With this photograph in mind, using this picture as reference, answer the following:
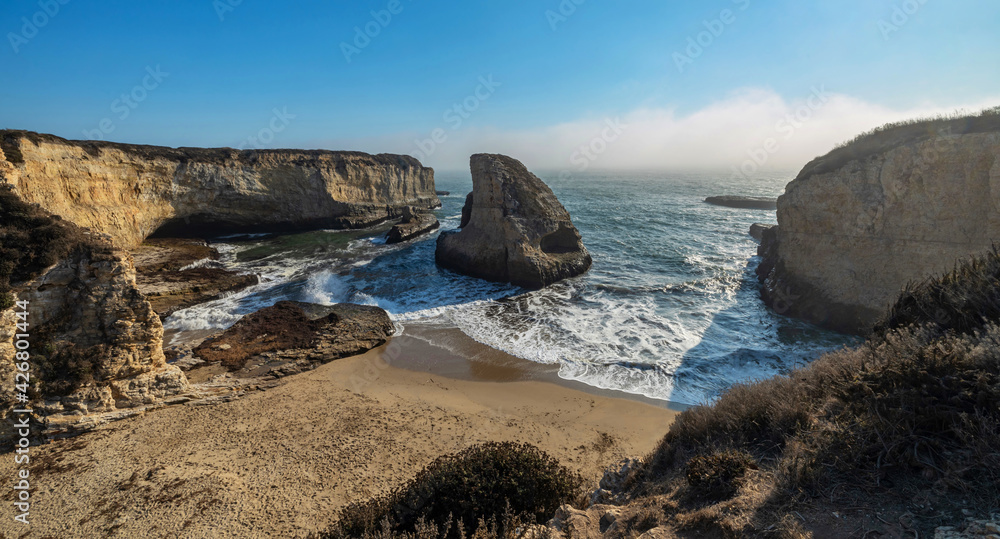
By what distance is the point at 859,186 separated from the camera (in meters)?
13.0

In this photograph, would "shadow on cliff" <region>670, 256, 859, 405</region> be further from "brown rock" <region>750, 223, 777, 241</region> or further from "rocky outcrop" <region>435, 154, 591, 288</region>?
"brown rock" <region>750, 223, 777, 241</region>

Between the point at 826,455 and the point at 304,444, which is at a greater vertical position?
the point at 826,455

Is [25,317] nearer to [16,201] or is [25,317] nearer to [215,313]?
[16,201]

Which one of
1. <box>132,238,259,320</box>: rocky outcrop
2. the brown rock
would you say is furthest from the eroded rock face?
the brown rock

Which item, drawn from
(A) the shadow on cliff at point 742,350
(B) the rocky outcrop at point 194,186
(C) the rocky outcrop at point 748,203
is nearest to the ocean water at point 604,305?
(A) the shadow on cliff at point 742,350

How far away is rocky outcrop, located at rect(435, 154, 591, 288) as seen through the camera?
18.5 metres

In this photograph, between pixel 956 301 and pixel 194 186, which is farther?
pixel 194 186

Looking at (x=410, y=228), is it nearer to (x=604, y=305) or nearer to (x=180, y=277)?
(x=180, y=277)

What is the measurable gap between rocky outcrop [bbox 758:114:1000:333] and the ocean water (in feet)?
4.78

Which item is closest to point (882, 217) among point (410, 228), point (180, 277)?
point (410, 228)

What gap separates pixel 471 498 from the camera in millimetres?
4699

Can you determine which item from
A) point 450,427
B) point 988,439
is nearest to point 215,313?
Answer: point 450,427

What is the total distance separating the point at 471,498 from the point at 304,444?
168 inches

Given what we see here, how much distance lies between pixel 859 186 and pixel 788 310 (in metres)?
4.73
